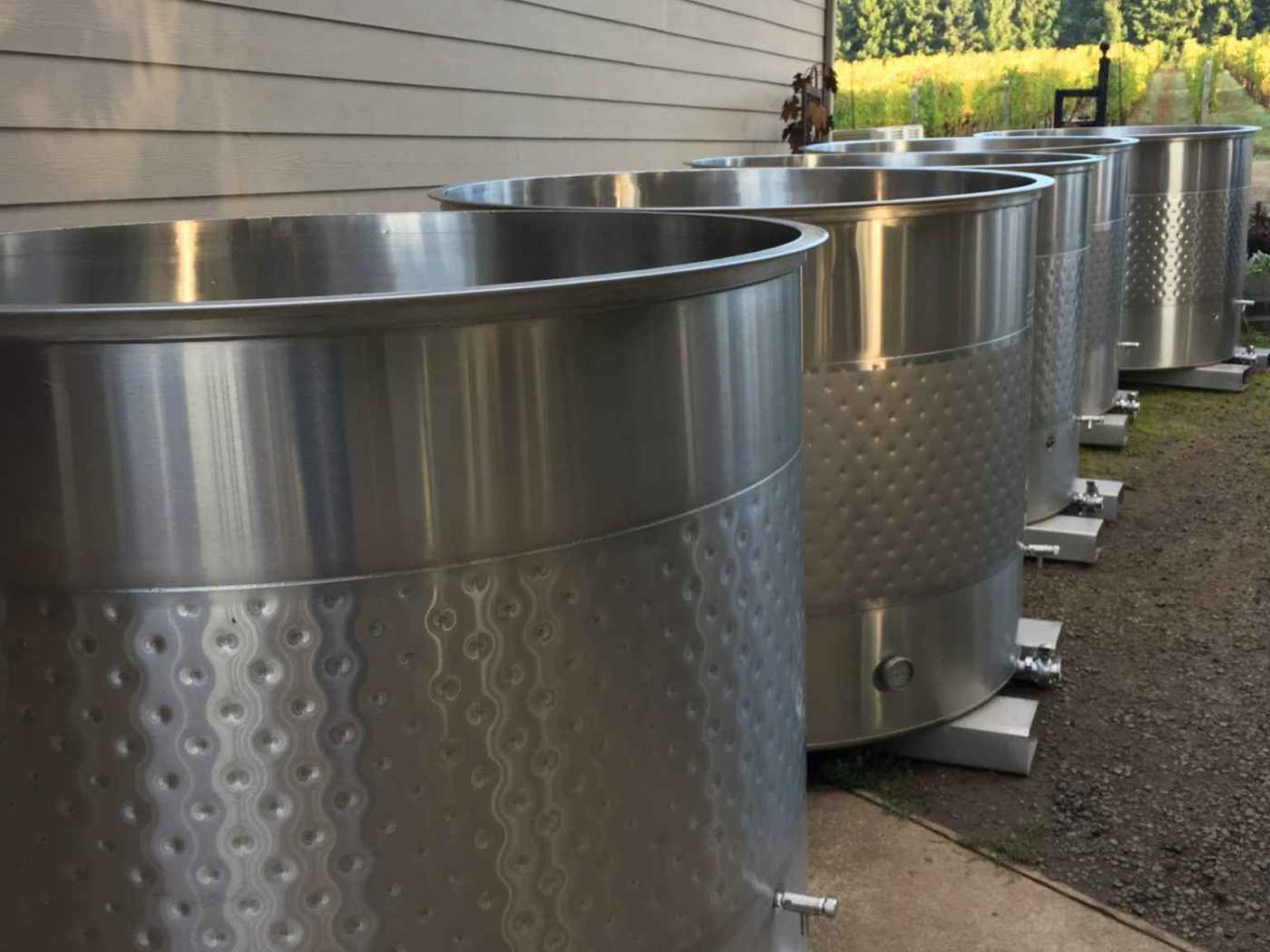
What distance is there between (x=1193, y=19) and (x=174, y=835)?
1400 inches

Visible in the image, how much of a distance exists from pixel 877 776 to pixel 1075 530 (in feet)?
5.89

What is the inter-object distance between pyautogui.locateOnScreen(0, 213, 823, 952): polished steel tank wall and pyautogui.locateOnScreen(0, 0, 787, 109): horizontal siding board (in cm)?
217

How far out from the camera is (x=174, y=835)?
3.78ft

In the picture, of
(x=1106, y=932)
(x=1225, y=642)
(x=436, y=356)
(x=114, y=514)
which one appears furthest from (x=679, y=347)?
(x=1225, y=642)

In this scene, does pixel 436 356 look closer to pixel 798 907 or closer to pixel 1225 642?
pixel 798 907

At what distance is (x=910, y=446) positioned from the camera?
2619 mm

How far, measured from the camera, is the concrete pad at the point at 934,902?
7.72 ft

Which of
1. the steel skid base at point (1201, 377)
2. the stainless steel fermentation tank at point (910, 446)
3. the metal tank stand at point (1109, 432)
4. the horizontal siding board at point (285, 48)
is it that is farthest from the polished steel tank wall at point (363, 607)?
the steel skid base at point (1201, 377)

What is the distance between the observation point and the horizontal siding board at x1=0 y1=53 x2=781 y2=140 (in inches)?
119

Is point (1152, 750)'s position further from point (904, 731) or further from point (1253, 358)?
point (1253, 358)

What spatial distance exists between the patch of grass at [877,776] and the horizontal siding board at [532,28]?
2.36 m

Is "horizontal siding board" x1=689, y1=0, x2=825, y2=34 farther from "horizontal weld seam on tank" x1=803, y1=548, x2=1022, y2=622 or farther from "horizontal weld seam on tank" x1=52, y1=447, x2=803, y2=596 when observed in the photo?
"horizontal weld seam on tank" x1=52, y1=447, x2=803, y2=596

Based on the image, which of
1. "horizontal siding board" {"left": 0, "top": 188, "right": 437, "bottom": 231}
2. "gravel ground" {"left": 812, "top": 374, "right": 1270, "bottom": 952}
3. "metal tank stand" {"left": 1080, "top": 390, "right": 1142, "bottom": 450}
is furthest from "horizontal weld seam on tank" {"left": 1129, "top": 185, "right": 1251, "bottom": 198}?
"horizontal siding board" {"left": 0, "top": 188, "right": 437, "bottom": 231}

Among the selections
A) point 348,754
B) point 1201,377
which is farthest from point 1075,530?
point 348,754
